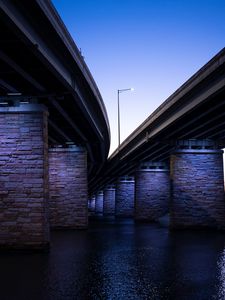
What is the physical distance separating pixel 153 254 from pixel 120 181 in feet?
156

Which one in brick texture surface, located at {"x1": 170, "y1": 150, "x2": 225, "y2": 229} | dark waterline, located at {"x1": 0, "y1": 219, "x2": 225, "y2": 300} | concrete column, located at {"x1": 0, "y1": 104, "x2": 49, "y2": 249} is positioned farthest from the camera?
brick texture surface, located at {"x1": 170, "y1": 150, "x2": 225, "y2": 229}

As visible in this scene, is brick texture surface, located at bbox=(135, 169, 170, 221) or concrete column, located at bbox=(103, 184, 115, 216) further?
concrete column, located at bbox=(103, 184, 115, 216)

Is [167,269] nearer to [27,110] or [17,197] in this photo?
[17,197]

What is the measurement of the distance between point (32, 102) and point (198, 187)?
15.3 meters

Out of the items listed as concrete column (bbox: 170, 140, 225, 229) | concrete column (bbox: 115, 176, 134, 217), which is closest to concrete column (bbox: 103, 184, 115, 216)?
concrete column (bbox: 115, 176, 134, 217)

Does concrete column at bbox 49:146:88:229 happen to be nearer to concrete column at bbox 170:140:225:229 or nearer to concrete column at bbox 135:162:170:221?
concrete column at bbox 170:140:225:229

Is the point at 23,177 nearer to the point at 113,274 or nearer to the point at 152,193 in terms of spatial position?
the point at 113,274

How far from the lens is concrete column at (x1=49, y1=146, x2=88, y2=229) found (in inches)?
1153

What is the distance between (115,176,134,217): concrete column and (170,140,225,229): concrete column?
30.5m

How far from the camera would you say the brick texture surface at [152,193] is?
1750 inches

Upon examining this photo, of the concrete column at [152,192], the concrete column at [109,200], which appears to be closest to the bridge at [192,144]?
the concrete column at [152,192]

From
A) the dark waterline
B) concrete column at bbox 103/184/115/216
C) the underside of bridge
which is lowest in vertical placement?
the dark waterline

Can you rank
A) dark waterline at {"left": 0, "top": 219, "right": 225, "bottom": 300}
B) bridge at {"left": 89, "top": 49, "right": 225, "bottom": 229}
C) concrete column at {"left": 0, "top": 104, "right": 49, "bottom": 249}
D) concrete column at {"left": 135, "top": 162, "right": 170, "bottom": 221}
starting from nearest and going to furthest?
dark waterline at {"left": 0, "top": 219, "right": 225, "bottom": 300} → concrete column at {"left": 0, "top": 104, "right": 49, "bottom": 249} → bridge at {"left": 89, "top": 49, "right": 225, "bottom": 229} → concrete column at {"left": 135, "top": 162, "right": 170, "bottom": 221}

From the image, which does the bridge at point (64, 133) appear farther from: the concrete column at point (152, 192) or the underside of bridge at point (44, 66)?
the concrete column at point (152, 192)
